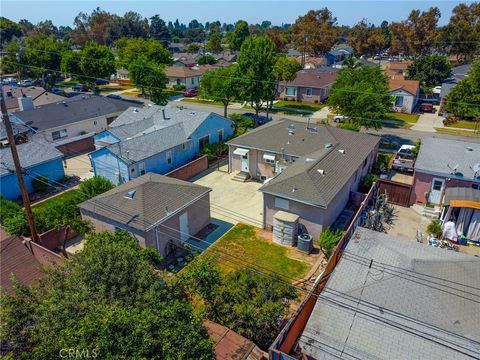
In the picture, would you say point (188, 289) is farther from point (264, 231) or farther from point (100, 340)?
point (264, 231)

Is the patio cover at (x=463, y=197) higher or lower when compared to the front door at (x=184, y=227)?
higher

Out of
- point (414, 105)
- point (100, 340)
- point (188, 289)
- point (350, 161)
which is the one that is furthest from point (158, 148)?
point (414, 105)

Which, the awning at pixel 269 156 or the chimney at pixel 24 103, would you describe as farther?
the chimney at pixel 24 103

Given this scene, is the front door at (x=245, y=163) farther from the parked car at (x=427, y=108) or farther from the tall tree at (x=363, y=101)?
the parked car at (x=427, y=108)

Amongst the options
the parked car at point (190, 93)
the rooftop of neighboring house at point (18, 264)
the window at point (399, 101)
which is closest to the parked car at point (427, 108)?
the window at point (399, 101)

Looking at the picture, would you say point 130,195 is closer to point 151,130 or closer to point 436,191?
point 151,130
